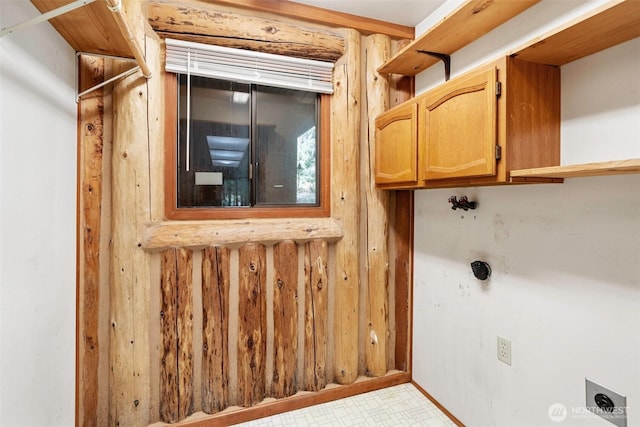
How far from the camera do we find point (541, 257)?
1354 mm

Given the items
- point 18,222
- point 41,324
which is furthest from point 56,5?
point 41,324

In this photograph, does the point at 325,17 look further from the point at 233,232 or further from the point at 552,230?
the point at 552,230

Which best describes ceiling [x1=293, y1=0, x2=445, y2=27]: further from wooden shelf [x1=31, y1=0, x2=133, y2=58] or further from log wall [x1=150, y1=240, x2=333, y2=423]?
log wall [x1=150, y1=240, x2=333, y2=423]

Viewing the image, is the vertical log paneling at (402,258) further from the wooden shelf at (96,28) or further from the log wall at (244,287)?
the wooden shelf at (96,28)

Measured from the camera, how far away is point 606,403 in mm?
1125

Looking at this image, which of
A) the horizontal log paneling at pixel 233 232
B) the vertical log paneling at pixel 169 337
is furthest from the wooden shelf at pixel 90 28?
the vertical log paneling at pixel 169 337

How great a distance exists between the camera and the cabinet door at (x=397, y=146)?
1.69 metres

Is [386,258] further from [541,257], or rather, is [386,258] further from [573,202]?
[573,202]

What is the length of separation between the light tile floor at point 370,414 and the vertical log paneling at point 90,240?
0.87 m

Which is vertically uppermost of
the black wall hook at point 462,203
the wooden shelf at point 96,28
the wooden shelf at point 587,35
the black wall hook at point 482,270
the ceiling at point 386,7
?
the ceiling at point 386,7

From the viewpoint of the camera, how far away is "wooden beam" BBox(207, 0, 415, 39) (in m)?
1.82

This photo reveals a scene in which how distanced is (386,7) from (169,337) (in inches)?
95.9

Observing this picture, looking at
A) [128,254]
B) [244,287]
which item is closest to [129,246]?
[128,254]

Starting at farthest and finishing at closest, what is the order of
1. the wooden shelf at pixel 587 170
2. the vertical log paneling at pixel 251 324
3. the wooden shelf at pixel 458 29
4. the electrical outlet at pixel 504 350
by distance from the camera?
the vertical log paneling at pixel 251 324 < the electrical outlet at pixel 504 350 < the wooden shelf at pixel 458 29 < the wooden shelf at pixel 587 170
